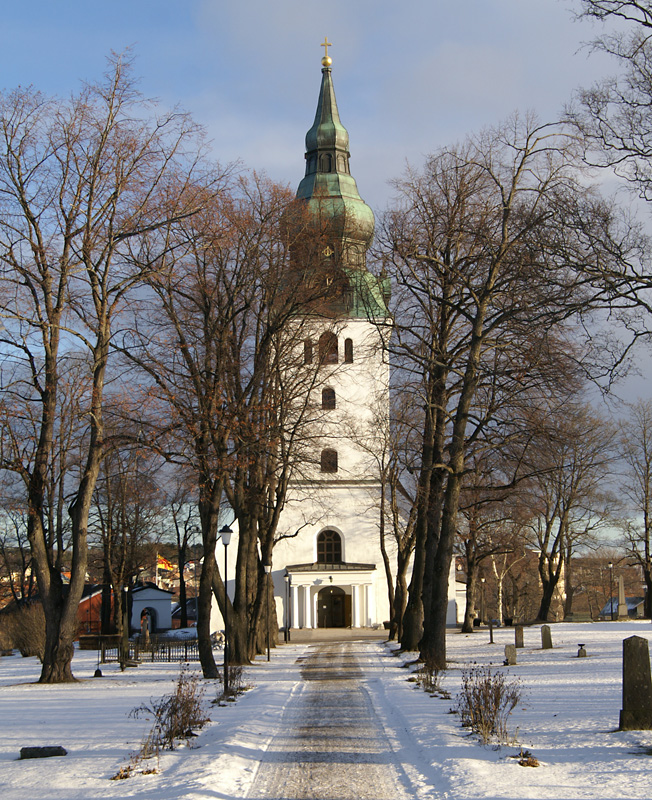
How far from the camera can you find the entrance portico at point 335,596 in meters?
51.9

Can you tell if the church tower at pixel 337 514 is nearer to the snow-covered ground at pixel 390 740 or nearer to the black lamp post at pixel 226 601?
the black lamp post at pixel 226 601

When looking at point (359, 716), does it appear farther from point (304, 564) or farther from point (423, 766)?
point (304, 564)

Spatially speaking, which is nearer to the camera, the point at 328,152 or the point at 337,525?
the point at 328,152

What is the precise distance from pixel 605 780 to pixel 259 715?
6158 millimetres

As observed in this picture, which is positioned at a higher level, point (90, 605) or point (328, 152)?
point (328, 152)

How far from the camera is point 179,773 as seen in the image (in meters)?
8.39

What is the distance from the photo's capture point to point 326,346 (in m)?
25.3

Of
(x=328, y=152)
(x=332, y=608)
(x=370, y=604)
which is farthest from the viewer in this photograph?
(x=332, y=608)

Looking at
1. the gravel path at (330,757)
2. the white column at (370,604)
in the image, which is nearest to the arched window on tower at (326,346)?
the gravel path at (330,757)

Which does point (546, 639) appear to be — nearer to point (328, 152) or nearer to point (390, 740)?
point (390, 740)

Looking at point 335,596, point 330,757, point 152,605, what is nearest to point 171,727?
point 330,757

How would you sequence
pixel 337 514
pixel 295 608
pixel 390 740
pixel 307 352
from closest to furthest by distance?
1. pixel 390 740
2. pixel 307 352
3. pixel 337 514
4. pixel 295 608

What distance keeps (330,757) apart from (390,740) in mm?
1142

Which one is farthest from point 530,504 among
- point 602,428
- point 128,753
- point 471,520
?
point 128,753
